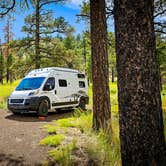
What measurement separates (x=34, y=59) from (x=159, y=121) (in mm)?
20742

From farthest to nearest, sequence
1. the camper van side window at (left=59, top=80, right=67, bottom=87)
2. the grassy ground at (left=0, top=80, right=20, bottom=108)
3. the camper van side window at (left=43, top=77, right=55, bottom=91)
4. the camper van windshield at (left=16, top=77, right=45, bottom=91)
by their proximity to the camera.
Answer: the grassy ground at (left=0, top=80, right=20, bottom=108), the camper van side window at (left=59, top=80, right=67, bottom=87), the camper van side window at (left=43, top=77, right=55, bottom=91), the camper van windshield at (left=16, top=77, right=45, bottom=91)

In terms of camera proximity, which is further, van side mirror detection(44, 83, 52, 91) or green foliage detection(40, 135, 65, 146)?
van side mirror detection(44, 83, 52, 91)

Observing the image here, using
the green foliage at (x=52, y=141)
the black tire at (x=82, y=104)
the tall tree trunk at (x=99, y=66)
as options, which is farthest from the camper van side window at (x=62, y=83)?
the green foliage at (x=52, y=141)

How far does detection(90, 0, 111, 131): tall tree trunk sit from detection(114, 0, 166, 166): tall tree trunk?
428 cm

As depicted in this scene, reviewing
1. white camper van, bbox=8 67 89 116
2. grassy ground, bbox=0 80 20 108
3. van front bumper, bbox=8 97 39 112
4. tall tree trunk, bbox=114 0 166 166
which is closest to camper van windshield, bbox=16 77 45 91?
white camper van, bbox=8 67 89 116

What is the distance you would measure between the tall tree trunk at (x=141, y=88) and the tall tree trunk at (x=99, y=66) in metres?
4.28

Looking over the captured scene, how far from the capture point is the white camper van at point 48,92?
12703 millimetres

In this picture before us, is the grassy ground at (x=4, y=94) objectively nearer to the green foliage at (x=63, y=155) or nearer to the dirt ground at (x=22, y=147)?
the dirt ground at (x=22, y=147)

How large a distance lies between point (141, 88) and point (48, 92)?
10657 millimetres

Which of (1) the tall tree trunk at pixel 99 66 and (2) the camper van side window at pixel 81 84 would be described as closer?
(1) the tall tree trunk at pixel 99 66

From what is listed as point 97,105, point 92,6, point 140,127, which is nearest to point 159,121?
point 140,127

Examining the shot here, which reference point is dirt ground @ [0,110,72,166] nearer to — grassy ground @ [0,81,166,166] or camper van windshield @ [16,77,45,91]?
grassy ground @ [0,81,166,166]

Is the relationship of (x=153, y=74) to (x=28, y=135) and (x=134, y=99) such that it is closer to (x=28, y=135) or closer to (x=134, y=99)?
(x=134, y=99)

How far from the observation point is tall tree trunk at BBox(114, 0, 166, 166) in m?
3.09
